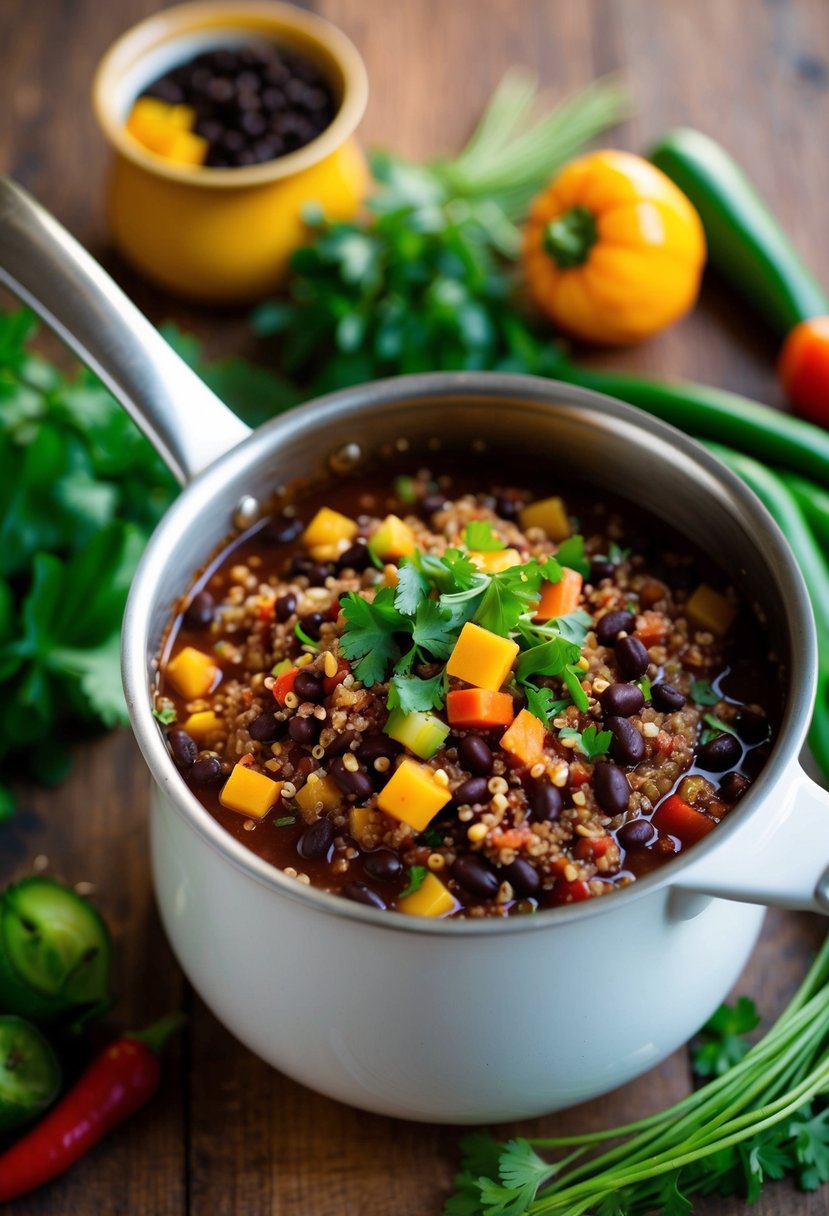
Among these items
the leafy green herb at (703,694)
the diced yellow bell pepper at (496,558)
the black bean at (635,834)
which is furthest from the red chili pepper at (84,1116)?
the leafy green herb at (703,694)

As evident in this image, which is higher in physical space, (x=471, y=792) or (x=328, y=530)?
(x=471, y=792)

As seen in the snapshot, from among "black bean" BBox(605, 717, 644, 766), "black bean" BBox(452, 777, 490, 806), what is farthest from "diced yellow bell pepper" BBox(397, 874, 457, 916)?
"black bean" BBox(605, 717, 644, 766)

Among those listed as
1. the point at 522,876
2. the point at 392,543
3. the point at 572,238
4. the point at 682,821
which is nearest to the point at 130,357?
the point at 392,543

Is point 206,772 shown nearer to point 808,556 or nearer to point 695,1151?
point 695,1151

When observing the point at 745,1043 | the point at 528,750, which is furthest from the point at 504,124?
the point at 745,1043

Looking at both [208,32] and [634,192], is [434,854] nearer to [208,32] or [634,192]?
[634,192]

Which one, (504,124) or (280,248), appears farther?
(504,124)

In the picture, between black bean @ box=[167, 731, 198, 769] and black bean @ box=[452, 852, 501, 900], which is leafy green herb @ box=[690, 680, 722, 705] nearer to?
black bean @ box=[452, 852, 501, 900]
